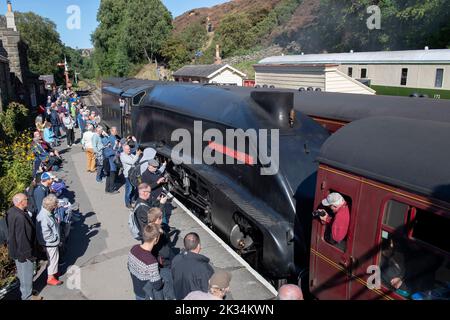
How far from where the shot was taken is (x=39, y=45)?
57.0 metres

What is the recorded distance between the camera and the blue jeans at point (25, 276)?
18.3ft

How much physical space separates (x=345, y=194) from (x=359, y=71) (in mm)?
21661

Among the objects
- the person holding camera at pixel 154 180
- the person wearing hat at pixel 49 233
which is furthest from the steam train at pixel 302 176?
the person wearing hat at pixel 49 233

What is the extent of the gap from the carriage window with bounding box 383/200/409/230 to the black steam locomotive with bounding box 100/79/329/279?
5.82 feet

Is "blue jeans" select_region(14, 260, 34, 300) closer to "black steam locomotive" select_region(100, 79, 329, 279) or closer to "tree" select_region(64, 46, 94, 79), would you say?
"black steam locomotive" select_region(100, 79, 329, 279)

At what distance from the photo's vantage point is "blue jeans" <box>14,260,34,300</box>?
5578 mm

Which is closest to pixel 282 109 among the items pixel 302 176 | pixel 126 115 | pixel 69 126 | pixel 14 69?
pixel 302 176

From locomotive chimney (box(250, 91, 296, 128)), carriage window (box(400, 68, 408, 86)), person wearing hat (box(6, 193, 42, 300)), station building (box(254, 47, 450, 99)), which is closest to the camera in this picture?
person wearing hat (box(6, 193, 42, 300))

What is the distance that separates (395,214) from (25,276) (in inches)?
201

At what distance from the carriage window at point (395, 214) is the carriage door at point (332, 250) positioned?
0.42 m

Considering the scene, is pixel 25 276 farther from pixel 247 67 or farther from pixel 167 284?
pixel 247 67

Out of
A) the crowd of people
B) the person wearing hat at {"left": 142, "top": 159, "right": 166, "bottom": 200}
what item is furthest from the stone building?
the person wearing hat at {"left": 142, "top": 159, "right": 166, "bottom": 200}
